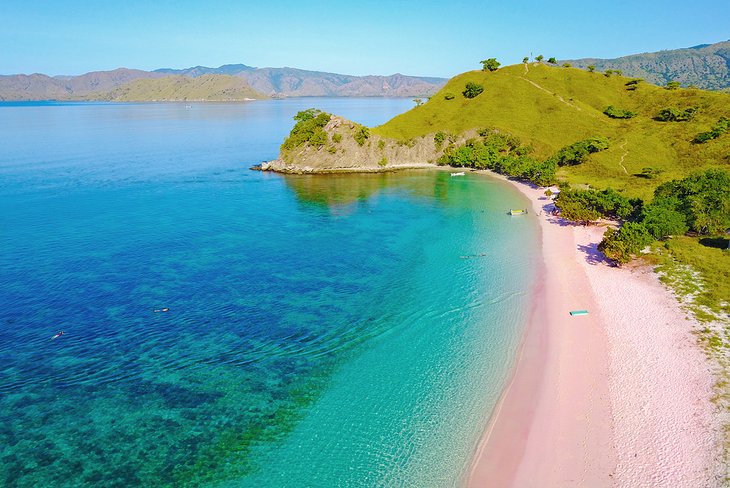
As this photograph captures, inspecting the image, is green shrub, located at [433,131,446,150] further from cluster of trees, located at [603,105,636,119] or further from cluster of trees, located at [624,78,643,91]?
cluster of trees, located at [624,78,643,91]

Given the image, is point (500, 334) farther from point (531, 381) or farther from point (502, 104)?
point (502, 104)

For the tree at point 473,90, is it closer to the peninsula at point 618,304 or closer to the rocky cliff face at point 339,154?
the peninsula at point 618,304

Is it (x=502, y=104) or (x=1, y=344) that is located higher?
(x=502, y=104)

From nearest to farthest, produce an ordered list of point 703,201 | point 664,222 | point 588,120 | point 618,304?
point 618,304 → point 664,222 → point 703,201 → point 588,120

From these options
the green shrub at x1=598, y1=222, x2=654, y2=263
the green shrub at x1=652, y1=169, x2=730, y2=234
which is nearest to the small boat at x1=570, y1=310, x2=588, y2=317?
the green shrub at x1=598, y1=222, x2=654, y2=263

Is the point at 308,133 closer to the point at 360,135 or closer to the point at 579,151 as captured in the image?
the point at 360,135

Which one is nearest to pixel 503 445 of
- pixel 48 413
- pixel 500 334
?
pixel 500 334

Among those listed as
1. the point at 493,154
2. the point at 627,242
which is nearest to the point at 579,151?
the point at 493,154
